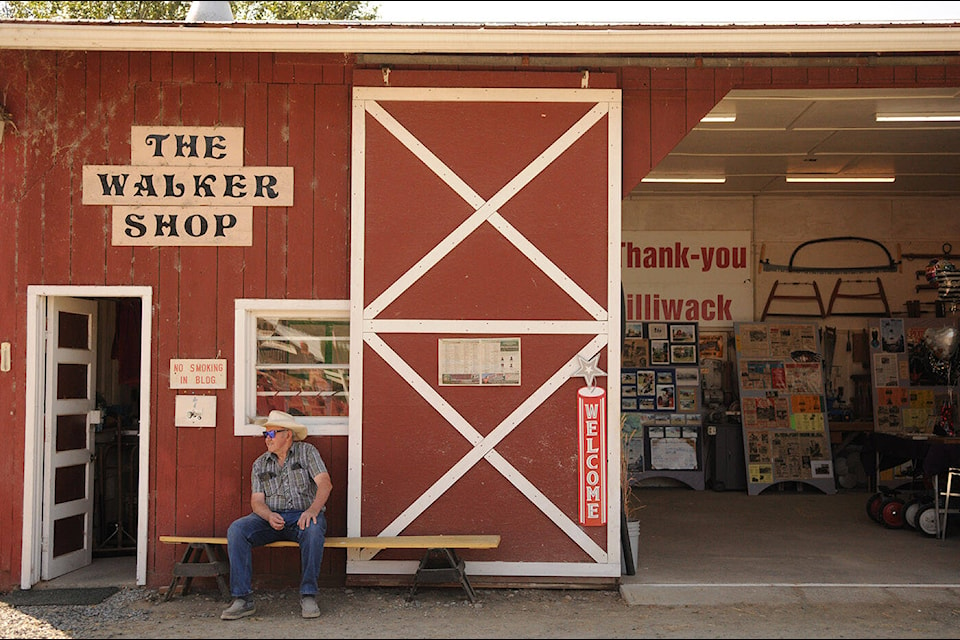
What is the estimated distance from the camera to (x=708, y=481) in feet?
41.3

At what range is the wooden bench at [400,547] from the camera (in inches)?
282

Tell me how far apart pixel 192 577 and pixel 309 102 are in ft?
11.5

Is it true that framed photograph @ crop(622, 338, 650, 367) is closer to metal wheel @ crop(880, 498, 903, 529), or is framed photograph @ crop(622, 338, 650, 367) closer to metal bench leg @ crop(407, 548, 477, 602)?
metal wheel @ crop(880, 498, 903, 529)

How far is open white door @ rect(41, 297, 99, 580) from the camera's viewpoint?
771cm

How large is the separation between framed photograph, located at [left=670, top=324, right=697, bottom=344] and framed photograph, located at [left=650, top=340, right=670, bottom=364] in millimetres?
115

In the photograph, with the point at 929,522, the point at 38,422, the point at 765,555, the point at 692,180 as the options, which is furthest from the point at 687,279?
the point at 38,422

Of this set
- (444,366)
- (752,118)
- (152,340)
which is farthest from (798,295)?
(152,340)

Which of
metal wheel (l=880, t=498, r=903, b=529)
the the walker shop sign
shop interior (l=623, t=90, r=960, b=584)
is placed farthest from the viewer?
shop interior (l=623, t=90, r=960, b=584)

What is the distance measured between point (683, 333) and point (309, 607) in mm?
7271

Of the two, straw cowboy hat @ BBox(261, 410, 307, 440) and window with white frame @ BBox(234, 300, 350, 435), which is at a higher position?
window with white frame @ BBox(234, 300, 350, 435)

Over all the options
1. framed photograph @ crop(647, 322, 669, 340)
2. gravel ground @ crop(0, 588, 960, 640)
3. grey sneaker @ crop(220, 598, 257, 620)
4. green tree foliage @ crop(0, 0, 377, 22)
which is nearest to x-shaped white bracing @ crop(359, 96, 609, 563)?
gravel ground @ crop(0, 588, 960, 640)

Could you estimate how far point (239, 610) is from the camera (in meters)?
6.85

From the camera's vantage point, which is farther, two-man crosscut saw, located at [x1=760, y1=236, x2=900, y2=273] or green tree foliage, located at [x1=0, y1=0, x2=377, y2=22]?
green tree foliage, located at [x1=0, y1=0, x2=377, y2=22]

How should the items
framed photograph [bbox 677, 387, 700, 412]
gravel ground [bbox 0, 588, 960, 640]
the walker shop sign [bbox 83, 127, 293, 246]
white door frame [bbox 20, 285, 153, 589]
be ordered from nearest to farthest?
1. gravel ground [bbox 0, 588, 960, 640]
2. white door frame [bbox 20, 285, 153, 589]
3. the walker shop sign [bbox 83, 127, 293, 246]
4. framed photograph [bbox 677, 387, 700, 412]
